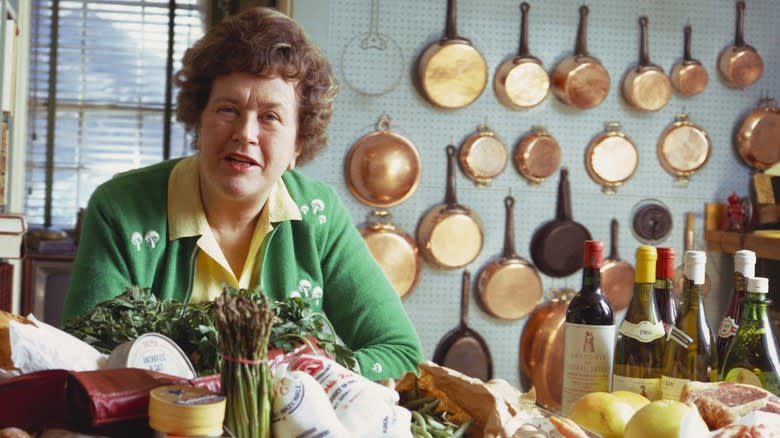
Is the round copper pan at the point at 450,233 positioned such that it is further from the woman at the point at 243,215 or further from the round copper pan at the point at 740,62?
the woman at the point at 243,215

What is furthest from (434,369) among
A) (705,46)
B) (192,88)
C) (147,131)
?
(147,131)

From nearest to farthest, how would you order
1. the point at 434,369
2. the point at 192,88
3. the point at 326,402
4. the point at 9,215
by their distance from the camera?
the point at 326,402 → the point at 434,369 → the point at 192,88 → the point at 9,215

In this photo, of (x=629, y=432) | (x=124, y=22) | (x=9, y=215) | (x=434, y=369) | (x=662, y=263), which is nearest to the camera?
(x=629, y=432)

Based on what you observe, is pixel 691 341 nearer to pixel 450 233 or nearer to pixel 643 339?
pixel 643 339

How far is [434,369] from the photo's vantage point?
4.12ft

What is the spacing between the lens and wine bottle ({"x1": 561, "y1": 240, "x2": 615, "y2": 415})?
54.6 inches

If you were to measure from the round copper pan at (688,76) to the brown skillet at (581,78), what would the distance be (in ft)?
1.11

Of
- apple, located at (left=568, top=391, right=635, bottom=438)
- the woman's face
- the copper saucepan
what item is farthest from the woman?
the copper saucepan

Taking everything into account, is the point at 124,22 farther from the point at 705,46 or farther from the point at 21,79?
the point at 705,46

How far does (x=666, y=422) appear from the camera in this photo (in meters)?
1.09

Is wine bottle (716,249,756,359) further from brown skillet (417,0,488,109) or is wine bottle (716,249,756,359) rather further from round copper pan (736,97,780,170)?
round copper pan (736,97,780,170)

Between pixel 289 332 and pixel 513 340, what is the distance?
2696 mm

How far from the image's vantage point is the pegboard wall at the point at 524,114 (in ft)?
11.9

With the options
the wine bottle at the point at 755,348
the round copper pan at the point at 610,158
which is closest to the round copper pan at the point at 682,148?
the round copper pan at the point at 610,158
